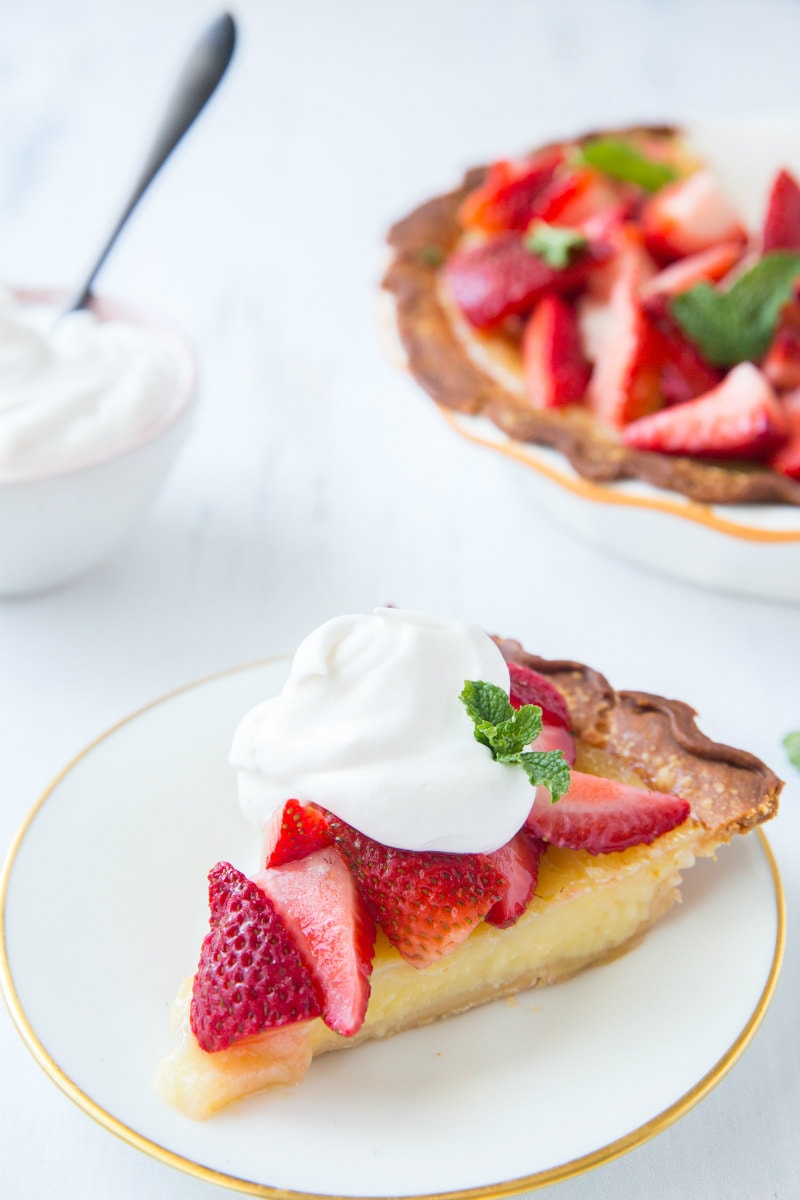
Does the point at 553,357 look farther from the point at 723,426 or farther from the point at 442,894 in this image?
the point at 442,894

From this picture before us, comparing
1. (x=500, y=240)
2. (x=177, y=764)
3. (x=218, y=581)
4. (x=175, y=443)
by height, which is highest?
(x=500, y=240)

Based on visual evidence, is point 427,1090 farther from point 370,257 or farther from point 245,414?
point 370,257

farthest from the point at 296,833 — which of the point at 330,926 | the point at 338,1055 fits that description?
the point at 338,1055

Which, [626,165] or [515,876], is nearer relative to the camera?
[515,876]

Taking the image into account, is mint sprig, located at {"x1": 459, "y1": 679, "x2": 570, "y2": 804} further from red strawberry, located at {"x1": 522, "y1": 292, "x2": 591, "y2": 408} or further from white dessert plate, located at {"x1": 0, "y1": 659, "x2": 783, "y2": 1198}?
red strawberry, located at {"x1": 522, "y1": 292, "x2": 591, "y2": 408}

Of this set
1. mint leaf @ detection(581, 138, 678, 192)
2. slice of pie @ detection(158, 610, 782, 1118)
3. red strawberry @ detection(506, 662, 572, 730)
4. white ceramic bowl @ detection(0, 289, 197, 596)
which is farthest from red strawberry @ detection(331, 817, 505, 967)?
mint leaf @ detection(581, 138, 678, 192)

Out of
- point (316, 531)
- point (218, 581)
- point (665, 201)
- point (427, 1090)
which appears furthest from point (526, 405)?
point (427, 1090)

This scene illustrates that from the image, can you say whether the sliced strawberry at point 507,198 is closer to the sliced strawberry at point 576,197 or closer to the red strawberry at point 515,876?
the sliced strawberry at point 576,197
